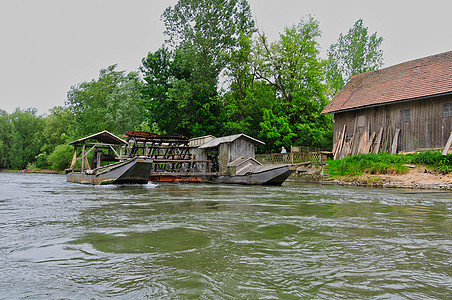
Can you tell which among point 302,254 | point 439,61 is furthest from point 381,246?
point 439,61

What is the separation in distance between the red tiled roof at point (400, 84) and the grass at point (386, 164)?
434cm

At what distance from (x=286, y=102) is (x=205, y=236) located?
2869 cm

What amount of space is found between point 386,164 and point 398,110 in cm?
523

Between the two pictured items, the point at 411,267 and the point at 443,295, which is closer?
the point at 443,295

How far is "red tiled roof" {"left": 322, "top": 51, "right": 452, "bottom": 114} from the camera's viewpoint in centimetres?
2036

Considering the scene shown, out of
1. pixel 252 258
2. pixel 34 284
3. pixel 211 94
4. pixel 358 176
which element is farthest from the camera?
pixel 211 94

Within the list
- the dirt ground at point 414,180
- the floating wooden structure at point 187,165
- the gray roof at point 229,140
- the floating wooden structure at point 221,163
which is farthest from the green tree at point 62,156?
the dirt ground at point 414,180

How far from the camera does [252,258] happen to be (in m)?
3.15

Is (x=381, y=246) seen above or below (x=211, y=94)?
below

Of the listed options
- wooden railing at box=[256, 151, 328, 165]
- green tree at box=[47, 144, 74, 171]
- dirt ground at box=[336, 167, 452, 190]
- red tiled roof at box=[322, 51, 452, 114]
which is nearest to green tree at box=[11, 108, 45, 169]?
green tree at box=[47, 144, 74, 171]

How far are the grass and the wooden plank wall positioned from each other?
241 centimetres

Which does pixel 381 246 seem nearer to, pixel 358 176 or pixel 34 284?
pixel 34 284

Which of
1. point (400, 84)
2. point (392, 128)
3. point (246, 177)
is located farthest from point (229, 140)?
point (400, 84)

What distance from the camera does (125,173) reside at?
16469mm
